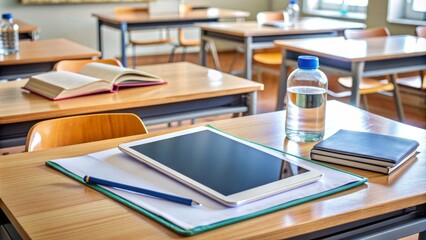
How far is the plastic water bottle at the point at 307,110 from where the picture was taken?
5.11 ft

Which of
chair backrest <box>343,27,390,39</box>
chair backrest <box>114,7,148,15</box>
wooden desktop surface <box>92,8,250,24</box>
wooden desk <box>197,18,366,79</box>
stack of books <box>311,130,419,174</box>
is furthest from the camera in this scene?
chair backrest <box>114,7,148,15</box>

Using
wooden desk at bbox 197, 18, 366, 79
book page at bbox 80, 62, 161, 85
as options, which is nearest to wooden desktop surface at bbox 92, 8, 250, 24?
wooden desk at bbox 197, 18, 366, 79

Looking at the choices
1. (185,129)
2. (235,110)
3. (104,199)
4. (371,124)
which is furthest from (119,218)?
(235,110)

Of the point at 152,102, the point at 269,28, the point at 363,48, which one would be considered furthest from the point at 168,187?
the point at 269,28

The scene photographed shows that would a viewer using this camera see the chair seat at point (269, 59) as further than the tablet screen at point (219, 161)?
Yes

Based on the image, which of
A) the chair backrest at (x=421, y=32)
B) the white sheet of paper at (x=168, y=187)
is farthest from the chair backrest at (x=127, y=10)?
the white sheet of paper at (x=168, y=187)

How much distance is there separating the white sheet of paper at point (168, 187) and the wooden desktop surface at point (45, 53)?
179 cm

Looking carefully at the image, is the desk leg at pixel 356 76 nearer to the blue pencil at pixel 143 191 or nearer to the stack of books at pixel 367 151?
the stack of books at pixel 367 151

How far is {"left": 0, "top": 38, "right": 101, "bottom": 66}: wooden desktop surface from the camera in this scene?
10.1 ft

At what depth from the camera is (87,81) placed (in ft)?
7.28

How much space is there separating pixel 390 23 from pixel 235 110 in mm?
3720

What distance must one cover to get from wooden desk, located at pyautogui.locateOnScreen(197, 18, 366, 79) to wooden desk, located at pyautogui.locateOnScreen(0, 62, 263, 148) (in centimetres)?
186

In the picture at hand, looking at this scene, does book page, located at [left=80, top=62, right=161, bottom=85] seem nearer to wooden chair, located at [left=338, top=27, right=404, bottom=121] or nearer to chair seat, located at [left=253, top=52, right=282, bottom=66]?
wooden chair, located at [left=338, top=27, right=404, bottom=121]

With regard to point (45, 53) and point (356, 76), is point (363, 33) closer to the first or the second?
point (356, 76)
